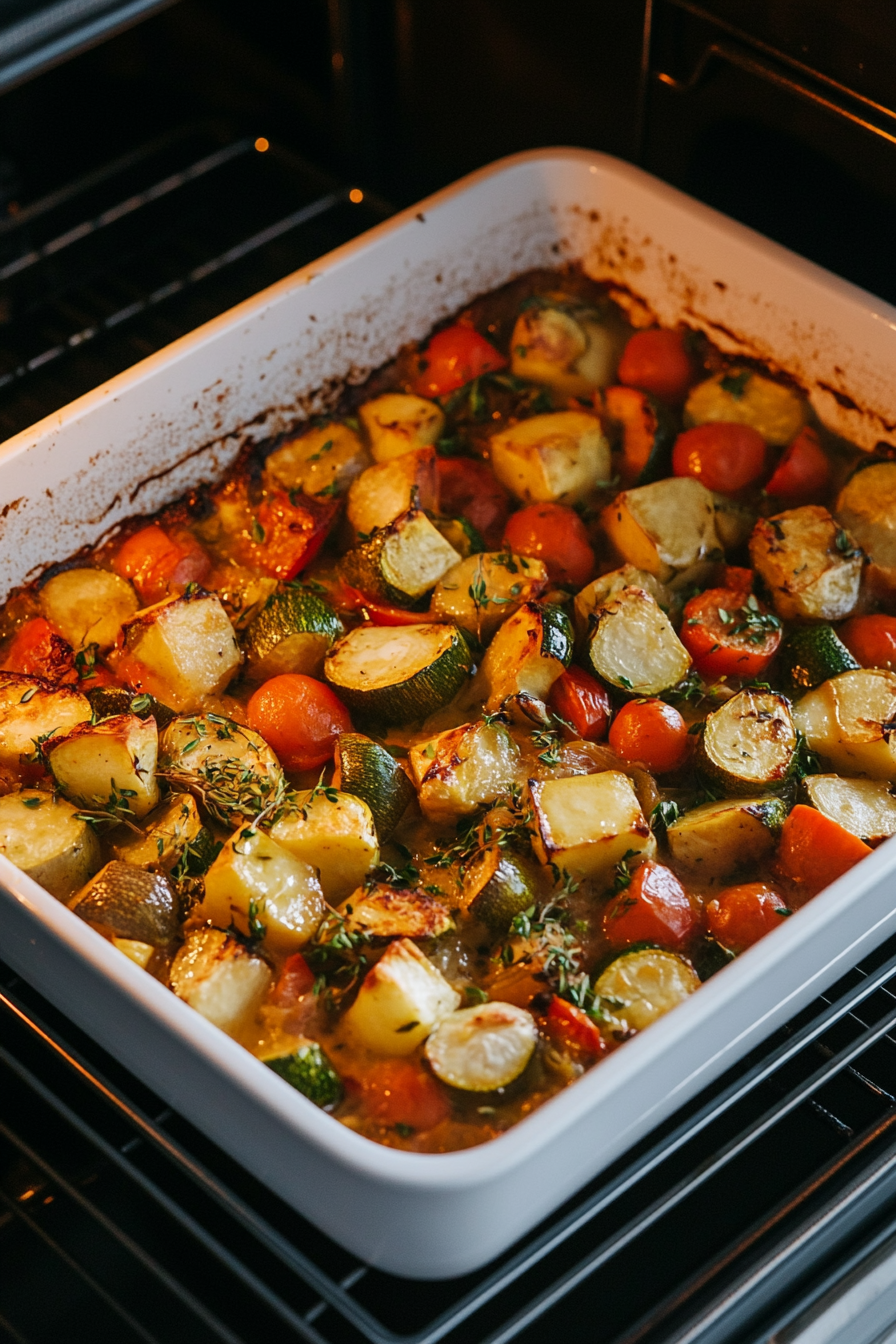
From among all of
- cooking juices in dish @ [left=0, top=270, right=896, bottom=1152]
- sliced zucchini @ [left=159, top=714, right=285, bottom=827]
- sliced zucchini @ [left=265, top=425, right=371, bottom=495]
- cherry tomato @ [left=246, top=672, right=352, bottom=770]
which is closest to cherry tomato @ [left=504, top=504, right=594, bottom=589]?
cooking juices in dish @ [left=0, top=270, right=896, bottom=1152]

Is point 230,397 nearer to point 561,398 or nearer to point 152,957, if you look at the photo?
point 561,398

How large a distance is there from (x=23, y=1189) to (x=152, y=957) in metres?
0.27

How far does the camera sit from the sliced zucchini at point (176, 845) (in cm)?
152

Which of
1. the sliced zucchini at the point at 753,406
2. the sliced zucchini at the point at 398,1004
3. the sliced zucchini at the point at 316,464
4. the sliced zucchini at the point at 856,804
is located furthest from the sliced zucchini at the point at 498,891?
the sliced zucchini at the point at 753,406

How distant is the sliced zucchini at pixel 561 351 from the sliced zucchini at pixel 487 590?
15.4 inches

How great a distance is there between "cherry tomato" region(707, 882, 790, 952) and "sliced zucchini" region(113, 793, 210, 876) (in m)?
0.55

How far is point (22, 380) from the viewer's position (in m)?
2.16

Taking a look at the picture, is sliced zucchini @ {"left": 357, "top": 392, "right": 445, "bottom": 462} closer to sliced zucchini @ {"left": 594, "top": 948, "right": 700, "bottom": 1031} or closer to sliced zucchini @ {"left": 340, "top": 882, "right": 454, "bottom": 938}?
sliced zucchini @ {"left": 340, "top": 882, "right": 454, "bottom": 938}

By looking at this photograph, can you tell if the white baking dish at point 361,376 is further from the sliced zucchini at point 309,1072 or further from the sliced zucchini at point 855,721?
the sliced zucchini at point 855,721

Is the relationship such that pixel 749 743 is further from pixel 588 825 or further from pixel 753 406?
pixel 753 406

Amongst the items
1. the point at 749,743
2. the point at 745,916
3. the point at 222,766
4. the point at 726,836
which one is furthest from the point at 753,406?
the point at 222,766

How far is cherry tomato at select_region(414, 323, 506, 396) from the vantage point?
208 cm

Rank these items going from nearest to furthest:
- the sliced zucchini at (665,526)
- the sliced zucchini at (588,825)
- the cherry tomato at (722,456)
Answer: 1. the sliced zucchini at (588,825)
2. the sliced zucchini at (665,526)
3. the cherry tomato at (722,456)

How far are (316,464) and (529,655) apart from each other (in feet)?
1.64
